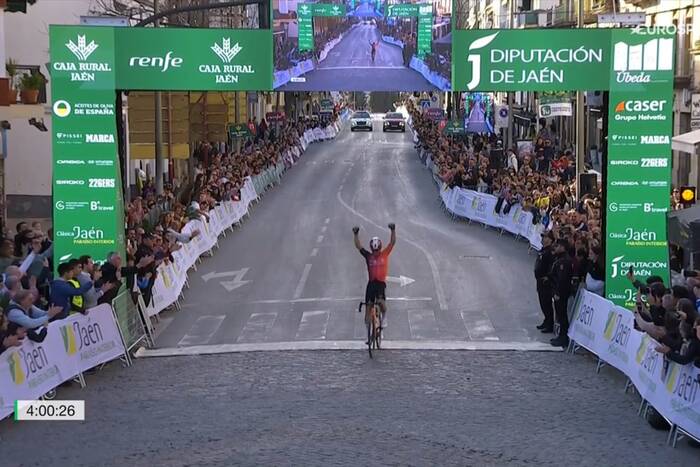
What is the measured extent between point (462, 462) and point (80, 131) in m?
8.79

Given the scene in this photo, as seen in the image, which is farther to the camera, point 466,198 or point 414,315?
point 466,198

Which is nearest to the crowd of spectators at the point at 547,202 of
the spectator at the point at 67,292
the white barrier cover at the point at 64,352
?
the white barrier cover at the point at 64,352

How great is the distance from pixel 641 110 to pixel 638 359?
481 cm

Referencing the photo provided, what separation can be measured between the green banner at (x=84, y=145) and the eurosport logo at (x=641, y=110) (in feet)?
25.6

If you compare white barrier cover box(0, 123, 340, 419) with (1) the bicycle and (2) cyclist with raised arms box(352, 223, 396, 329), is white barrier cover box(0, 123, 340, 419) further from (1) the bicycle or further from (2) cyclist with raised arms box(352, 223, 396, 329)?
(2) cyclist with raised arms box(352, 223, 396, 329)

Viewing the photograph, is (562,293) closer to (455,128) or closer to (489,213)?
(489,213)

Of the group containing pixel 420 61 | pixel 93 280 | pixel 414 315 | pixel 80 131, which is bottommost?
pixel 414 315

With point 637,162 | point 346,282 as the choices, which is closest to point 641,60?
point 637,162

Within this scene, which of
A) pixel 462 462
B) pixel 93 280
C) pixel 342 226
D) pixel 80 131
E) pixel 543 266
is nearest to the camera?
pixel 462 462

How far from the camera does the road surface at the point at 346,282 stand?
59.4 ft

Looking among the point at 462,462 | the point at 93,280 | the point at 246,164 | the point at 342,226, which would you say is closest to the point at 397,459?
the point at 462,462

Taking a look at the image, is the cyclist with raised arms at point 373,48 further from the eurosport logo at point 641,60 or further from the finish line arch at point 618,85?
the eurosport logo at point 641,60

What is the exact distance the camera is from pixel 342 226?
31.9 m

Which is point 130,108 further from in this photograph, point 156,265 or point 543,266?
point 543,266
